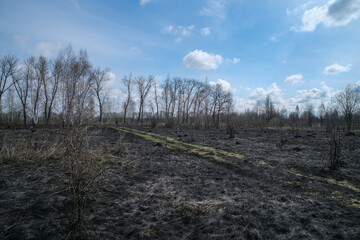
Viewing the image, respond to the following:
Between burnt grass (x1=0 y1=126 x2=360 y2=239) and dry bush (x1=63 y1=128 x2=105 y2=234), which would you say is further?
burnt grass (x1=0 y1=126 x2=360 y2=239)

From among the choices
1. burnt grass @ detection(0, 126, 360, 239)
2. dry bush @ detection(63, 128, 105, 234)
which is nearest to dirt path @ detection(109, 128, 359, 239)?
burnt grass @ detection(0, 126, 360, 239)

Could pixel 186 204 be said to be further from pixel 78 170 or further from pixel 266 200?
pixel 78 170

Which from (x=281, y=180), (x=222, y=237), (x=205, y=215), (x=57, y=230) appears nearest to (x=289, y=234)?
(x=222, y=237)

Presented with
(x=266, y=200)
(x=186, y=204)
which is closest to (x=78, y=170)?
(x=186, y=204)

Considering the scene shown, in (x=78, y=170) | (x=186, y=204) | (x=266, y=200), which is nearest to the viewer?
(x=78, y=170)

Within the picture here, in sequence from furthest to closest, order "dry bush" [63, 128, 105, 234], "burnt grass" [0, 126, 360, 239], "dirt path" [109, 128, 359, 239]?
"dirt path" [109, 128, 359, 239] → "burnt grass" [0, 126, 360, 239] → "dry bush" [63, 128, 105, 234]

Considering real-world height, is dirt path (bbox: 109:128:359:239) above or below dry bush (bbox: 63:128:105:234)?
below

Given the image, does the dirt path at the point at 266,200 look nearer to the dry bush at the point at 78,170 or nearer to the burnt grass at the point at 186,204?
the burnt grass at the point at 186,204

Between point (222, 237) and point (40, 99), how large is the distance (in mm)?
38204

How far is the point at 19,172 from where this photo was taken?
4.49 meters

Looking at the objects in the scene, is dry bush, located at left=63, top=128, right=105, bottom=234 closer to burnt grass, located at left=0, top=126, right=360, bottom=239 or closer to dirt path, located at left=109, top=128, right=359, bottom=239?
burnt grass, located at left=0, top=126, right=360, bottom=239

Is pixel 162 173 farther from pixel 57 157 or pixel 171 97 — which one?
pixel 171 97

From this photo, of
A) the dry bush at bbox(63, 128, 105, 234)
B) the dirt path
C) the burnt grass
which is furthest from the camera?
the dirt path

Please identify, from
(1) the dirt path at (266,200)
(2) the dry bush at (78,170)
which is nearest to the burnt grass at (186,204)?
(1) the dirt path at (266,200)
